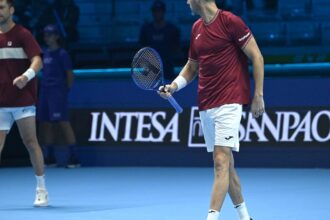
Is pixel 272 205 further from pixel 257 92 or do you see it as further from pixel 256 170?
pixel 256 170

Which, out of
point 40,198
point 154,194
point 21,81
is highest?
point 21,81

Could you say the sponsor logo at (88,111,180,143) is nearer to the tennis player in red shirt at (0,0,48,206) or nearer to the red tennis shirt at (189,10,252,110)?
the tennis player in red shirt at (0,0,48,206)

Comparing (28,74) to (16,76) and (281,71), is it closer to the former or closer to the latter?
(16,76)

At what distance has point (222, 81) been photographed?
6.80 meters

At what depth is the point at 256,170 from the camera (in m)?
12.7

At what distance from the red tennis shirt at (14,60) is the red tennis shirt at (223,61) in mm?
2339

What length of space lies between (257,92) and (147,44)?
8020 mm

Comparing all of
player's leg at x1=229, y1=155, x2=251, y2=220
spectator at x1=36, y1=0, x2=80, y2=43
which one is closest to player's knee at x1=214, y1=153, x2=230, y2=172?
player's leg at x1=229, y1=155, x2=251, y2=220

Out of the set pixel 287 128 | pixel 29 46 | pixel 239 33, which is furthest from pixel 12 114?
pixel 287 128

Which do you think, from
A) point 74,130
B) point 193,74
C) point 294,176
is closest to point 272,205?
point 193,74

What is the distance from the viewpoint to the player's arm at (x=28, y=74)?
8.27m

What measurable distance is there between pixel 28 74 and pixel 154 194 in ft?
7.76

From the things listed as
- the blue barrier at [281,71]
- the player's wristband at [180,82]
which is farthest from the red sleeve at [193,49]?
the blue barrier at [281,71]

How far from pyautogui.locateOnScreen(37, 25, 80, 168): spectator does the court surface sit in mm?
546
